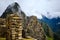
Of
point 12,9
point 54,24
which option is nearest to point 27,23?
point 12,9

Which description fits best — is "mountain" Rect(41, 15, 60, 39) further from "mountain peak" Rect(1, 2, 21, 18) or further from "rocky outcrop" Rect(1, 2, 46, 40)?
"mountain peak" Rect(1, 2, 21, 18)

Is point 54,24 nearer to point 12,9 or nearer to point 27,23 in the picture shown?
point 27,23

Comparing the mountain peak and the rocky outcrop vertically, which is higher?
the mountain peak

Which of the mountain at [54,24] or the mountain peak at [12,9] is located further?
the mountain at [54,24]

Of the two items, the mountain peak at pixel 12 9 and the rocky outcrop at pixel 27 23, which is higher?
the mountain peak at pixel 12 9

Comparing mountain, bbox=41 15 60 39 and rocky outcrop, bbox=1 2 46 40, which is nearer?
rocky outcrop, bbox=1 2 46 40

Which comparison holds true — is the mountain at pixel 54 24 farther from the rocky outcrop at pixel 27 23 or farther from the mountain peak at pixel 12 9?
the mountain peak at pixel 12 9

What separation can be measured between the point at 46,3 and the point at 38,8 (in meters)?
0.18

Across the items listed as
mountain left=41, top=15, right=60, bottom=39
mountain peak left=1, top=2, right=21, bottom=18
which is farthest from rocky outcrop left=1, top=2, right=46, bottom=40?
mountain left=41, top=15, right=60, bottom=39

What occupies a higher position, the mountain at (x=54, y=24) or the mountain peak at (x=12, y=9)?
the mountain peak at (x=12, y=9)

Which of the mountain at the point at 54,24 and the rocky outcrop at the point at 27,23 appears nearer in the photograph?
the rocky outcrop at the point at 27,23

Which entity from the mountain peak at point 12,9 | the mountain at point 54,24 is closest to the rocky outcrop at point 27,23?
the mountain peak at point 12,9

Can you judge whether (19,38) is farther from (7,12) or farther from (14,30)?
(7,12)

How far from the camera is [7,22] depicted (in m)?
3.18
